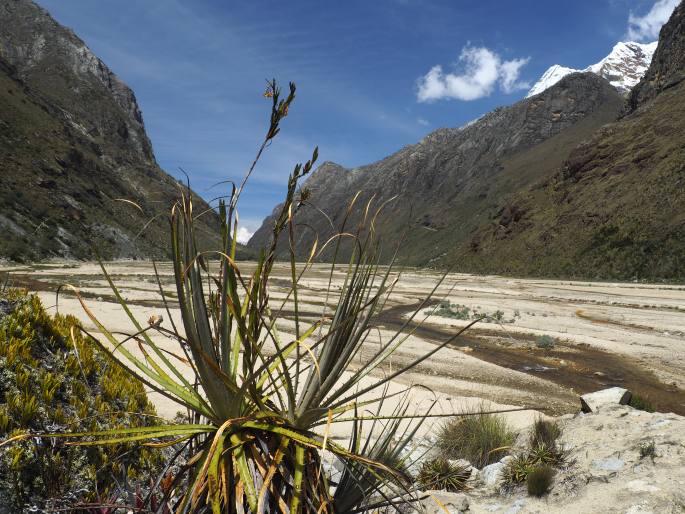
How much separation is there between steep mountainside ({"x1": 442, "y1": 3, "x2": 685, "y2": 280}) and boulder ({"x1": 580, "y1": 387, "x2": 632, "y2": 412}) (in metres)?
43.7

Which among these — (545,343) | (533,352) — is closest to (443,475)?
(533,352)

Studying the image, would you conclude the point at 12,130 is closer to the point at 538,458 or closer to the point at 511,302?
the point at 511,302

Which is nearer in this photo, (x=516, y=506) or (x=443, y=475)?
(x=516, y=506)

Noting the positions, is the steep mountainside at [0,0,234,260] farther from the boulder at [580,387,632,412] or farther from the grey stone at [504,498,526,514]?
the boulder at [580,387,632,412]

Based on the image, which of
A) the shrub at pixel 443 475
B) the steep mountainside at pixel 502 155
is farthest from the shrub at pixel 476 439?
the steep mountainside at pixel 502 155

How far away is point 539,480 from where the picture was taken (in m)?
4.23

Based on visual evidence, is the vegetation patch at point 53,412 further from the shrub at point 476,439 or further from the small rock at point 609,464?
the small rock at point 609,464

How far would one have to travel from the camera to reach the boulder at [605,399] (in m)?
6.19

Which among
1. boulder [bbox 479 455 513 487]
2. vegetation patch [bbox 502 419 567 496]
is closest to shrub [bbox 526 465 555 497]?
vegetation patch [bbox 502 419 567 496]

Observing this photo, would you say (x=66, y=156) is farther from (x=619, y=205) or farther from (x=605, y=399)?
(x=605, y=399)

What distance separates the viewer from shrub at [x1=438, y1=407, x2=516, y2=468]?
5.47 metres

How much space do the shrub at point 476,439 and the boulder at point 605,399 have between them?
135 cm

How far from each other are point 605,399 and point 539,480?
2849 millimetres

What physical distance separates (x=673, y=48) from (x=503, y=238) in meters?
41.7
